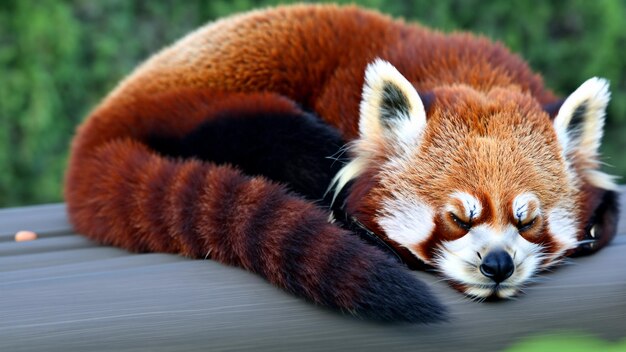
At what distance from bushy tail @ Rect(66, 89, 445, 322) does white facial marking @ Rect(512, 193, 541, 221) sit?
0.41 meters

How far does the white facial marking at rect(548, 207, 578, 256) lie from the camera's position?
2025 millimetres

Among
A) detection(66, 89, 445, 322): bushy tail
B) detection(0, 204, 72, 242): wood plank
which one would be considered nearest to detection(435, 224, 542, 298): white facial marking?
detection(66, 89, 445, 322): bushy tail

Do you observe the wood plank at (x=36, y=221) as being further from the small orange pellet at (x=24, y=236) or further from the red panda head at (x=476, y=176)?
the red panda head at (x=476, y=176)

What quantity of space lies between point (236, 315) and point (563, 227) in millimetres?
908

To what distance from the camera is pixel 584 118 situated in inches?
86.6

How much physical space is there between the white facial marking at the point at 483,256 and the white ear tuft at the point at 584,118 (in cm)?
38

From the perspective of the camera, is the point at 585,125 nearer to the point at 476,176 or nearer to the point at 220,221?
the point at 476,176

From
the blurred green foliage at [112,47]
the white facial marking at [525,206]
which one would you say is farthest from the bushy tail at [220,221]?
the blurred green foliage at [112,47]

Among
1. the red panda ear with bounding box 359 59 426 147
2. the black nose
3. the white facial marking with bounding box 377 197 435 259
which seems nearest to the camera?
the black nose

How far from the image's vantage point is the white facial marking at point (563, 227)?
2025mm

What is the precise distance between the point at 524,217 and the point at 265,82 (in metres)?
1.18

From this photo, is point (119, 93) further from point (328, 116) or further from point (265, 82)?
point (328, 116)

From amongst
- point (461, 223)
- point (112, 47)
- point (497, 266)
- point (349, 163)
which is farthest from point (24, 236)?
point (112, 47)

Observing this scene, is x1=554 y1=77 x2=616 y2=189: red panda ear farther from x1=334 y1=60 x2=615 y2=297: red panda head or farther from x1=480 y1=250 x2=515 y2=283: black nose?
x1=480 y1=250 x2=515 y2=283: black nose
